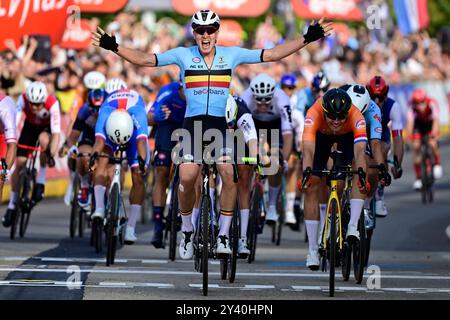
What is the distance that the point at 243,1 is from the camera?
119 ft

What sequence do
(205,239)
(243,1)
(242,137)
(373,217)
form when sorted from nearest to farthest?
(205,239), (242,137), (373,217), (243,1)

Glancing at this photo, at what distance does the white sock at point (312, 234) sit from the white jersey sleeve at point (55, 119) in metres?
5.45

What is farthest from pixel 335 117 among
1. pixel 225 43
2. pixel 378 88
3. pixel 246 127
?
pixel 225 43

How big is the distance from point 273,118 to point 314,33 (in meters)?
4.69

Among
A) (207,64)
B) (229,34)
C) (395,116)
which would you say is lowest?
(395,116)

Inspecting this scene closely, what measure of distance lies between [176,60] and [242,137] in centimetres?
155

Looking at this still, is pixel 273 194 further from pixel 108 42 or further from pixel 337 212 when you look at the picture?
pixel 108 42

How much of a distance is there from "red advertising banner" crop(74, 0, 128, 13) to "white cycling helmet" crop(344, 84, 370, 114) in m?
14.2

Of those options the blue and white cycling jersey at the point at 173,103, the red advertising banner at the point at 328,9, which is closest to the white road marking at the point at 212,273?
the blue and white cycling jersey at the point at 173,103

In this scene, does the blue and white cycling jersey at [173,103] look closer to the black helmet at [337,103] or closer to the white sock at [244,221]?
the white sock at [244,221]

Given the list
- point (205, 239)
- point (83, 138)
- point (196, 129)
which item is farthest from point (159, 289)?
point (83, 138)

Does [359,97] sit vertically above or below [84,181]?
above

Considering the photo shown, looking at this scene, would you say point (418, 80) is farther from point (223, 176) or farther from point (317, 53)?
point (223, 176)

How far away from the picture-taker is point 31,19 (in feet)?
76.3
